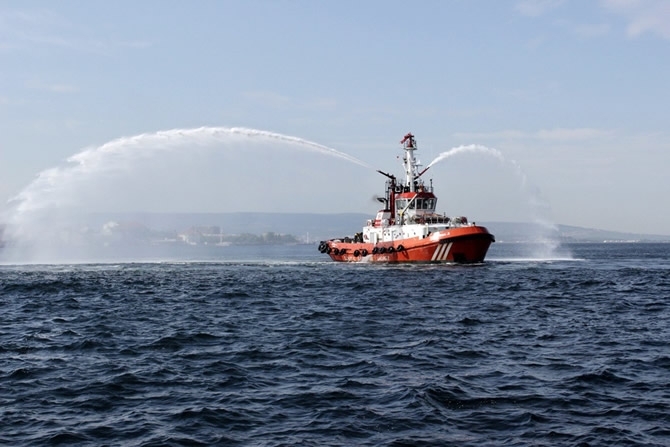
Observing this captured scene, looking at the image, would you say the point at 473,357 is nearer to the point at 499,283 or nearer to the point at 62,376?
the point at 62,376

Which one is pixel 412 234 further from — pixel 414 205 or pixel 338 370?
pixel 338 370

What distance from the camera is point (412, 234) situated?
6397cm

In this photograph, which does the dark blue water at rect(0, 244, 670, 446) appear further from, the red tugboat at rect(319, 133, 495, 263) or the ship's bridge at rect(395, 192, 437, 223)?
the ship's bridge at rect(395, 192, 437, 223)

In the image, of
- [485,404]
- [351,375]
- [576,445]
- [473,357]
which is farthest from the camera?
[473,357]

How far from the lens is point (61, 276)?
176 feet

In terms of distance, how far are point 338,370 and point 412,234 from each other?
46743 mm

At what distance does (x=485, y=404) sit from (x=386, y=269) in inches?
1725

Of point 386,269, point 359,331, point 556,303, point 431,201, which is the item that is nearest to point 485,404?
point 359,331

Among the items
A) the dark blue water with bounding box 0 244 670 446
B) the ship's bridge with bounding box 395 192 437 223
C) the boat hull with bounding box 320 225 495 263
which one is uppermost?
the ship's bridge with bounding box 395 192 437 223

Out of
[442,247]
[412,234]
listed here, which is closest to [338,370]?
[442,247]

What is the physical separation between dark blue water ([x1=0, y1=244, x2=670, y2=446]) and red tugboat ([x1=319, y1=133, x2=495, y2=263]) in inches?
865

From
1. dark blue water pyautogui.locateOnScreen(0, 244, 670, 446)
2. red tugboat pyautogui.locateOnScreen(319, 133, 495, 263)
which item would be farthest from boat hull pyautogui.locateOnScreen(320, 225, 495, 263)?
dark blue water pyautogui.locateOnScreen(0, 244, 670, 446)

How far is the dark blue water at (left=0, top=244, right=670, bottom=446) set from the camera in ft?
42.2

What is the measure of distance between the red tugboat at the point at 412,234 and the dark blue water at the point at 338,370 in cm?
2198
